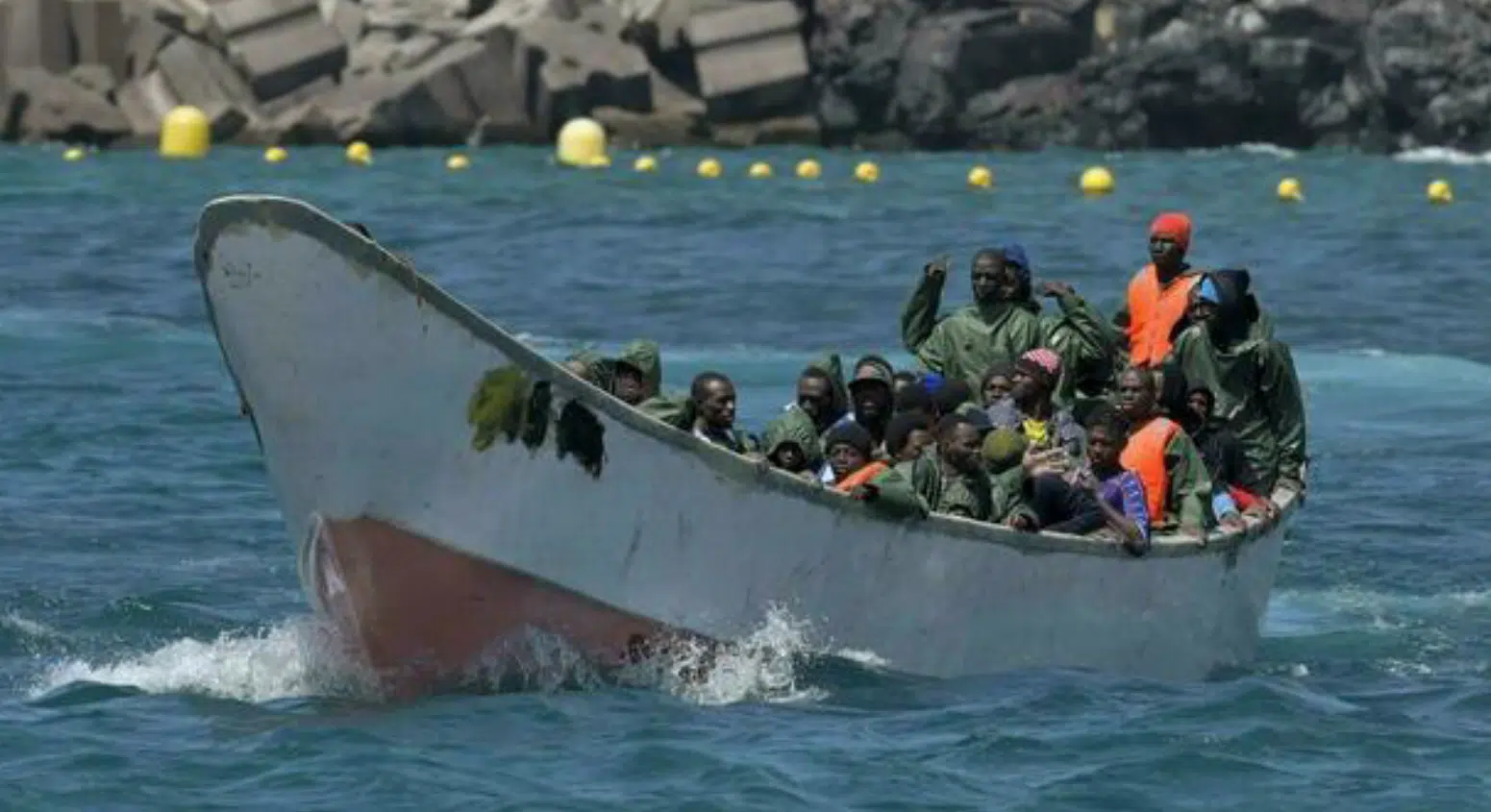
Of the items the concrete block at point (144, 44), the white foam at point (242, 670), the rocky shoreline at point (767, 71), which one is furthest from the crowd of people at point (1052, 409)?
the concrete block at point (144, 44)

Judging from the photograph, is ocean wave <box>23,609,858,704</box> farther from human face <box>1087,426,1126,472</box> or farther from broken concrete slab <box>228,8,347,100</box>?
broken concrete slab <box>228,8,347,100</box>

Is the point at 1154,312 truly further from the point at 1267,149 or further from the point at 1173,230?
the point at 1267,149

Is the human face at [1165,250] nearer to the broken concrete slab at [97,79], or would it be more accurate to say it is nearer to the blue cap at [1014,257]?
the blue cap at [1014,257]

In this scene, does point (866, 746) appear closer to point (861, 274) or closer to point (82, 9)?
point (861, 274)

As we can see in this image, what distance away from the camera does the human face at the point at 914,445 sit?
18.2 m

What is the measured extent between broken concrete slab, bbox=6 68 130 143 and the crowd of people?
2065 inches

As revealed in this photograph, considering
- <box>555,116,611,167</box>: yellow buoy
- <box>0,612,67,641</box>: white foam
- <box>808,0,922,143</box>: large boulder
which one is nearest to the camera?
<box>0,612,67,641</box>: white foam

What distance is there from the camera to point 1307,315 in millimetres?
40812

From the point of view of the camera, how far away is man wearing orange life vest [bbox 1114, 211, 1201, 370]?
67.1 ft

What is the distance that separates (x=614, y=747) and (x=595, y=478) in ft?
4.01

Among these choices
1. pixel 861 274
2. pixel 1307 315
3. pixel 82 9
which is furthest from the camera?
pixel 82 9

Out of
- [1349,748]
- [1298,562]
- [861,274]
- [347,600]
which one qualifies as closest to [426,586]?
[347,600]

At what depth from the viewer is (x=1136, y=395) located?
18.9 meters

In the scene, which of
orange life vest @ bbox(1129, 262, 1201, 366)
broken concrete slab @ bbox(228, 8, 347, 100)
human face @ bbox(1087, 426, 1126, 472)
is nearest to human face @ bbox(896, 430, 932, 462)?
human face @ bbox(1087, 426, 1126, 472)
